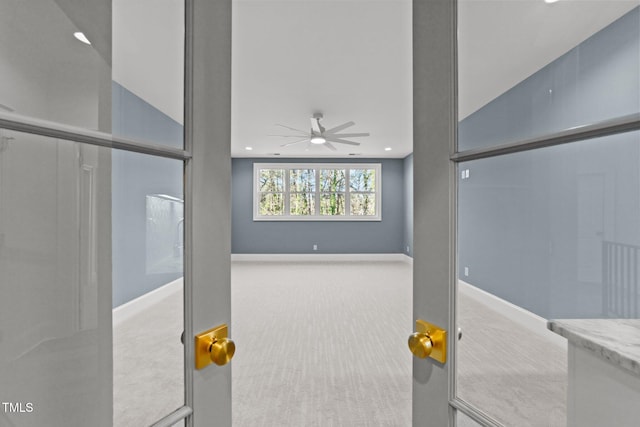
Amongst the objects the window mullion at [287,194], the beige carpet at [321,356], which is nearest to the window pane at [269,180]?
the window mullion at [287,194]

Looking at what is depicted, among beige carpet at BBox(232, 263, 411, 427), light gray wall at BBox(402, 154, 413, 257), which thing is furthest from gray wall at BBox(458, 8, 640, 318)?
light gray wall at BBox(402, 154, 413, 257)

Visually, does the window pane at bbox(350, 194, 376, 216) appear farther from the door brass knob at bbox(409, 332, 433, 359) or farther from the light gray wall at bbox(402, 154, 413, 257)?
the door brass knob at bbox(409, 332, 433, 359)

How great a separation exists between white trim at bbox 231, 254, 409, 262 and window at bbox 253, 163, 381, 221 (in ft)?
3.03

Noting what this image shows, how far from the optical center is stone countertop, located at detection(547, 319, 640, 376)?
416mm

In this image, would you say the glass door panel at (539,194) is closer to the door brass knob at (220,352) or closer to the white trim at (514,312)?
the white trim at (514,312)

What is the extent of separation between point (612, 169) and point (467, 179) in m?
0.26

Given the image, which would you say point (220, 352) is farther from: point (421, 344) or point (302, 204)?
point (302, 204)

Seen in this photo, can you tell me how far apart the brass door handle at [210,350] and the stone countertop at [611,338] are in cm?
58

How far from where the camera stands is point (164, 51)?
2.12 feet

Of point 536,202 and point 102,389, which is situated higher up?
point 536,202

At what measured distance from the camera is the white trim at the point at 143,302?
55cm

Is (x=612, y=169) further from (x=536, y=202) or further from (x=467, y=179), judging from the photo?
(x=467, y=179)

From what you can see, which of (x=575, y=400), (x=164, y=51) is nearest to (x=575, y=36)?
(x=575, y=400)

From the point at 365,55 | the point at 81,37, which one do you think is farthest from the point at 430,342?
the point at 365,55
